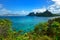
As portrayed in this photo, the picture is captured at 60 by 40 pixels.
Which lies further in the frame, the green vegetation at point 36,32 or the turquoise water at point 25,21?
the turquoise water at point 25,21

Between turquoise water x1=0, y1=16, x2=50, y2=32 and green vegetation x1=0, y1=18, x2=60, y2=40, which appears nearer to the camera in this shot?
green vegetation x1=0, y1=18, x2=60, y2=40

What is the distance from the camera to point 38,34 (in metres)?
→ 4.48

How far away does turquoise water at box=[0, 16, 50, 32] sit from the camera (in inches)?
195

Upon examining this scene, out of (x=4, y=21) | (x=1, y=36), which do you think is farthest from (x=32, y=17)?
(x=1, y=36)

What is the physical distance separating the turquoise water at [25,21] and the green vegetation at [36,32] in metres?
0.34

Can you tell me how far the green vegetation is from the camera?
4.14 metres

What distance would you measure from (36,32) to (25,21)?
0.87 metres

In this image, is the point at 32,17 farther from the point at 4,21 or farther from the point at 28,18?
the point at 4,21

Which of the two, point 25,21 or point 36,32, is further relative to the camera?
point 25,21

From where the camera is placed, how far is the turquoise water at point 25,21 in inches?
195

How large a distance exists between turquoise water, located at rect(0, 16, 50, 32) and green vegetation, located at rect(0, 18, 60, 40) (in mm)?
338

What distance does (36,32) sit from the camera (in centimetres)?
459

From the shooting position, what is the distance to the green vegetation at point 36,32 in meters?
4.14

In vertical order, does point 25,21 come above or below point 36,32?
above
